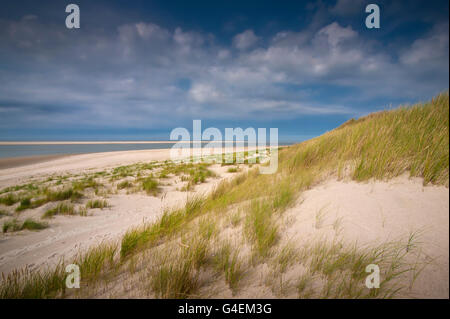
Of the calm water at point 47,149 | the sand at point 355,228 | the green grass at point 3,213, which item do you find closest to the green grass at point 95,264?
the sand at point 355,228

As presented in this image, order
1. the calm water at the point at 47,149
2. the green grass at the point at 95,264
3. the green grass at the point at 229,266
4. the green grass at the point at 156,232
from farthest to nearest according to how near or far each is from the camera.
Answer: the calm water at the point at 47,149 → the green grass at the point at 156,232 → the green grass at the point at 95,264 → the green grass at the point at 229,266

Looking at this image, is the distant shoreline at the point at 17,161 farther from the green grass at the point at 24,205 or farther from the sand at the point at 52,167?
the green grass at the point at 24,205

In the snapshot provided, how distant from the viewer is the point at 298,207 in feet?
9.46

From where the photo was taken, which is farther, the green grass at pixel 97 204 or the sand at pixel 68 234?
the green grass at pixel 97 204

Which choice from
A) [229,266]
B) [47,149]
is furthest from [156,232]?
[47,149]

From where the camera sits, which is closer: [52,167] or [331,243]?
[331,243]

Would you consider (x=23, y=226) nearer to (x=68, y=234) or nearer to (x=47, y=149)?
(x=68, y=234)

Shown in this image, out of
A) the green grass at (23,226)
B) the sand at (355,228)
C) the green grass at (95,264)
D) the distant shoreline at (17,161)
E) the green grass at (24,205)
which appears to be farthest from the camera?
the distant shoreline at (17,161)

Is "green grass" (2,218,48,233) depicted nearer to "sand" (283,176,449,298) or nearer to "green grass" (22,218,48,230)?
"green grass" (22,218,48,230)

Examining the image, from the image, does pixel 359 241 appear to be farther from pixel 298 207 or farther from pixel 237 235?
pixel 237 235

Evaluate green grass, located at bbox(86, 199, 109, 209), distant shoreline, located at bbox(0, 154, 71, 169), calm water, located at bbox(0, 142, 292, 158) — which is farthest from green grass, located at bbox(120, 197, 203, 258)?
calm water, located at bbox(0, 142, 292, 158)

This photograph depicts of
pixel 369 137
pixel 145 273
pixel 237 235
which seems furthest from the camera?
pixel 369 137
